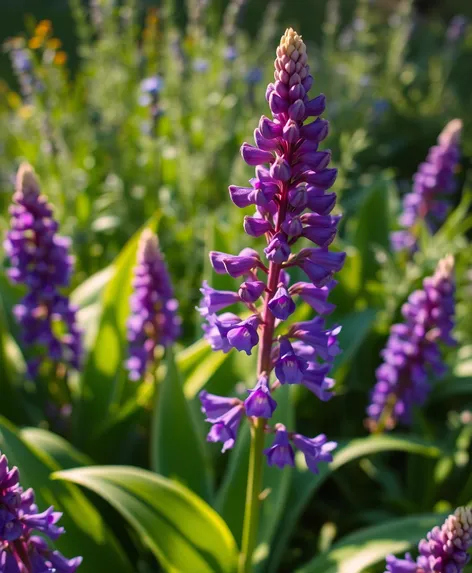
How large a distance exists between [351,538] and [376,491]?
107cm

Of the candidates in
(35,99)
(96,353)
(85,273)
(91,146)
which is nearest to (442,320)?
(96,353)

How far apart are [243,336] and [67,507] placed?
123 centimetres

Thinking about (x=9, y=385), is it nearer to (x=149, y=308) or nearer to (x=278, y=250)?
(x=149, y=308)

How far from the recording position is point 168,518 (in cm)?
209

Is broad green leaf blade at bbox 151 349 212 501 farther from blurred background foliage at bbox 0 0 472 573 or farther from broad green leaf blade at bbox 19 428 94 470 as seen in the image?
broad green leaf blade at bbox 19 428 94 470

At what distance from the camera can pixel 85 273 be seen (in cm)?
428

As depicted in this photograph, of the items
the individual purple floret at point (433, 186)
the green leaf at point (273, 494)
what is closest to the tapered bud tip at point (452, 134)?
the individual purple floret at point (433, 186)

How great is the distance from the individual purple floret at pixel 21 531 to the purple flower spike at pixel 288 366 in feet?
2.00

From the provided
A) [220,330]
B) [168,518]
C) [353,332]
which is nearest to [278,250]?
[220,330]

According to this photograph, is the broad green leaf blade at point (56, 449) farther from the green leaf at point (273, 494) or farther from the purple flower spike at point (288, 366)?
the purple flower spike at point (288, 366)

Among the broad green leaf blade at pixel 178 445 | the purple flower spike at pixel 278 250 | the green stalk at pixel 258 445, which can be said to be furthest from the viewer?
the broad green leaf blade at pixel 178 445

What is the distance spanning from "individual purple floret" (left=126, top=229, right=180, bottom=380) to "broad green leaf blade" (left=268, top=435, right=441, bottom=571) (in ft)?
2.81

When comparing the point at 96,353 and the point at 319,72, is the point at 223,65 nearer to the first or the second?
the point at 319,72

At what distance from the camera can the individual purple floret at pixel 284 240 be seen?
127 centimetres
